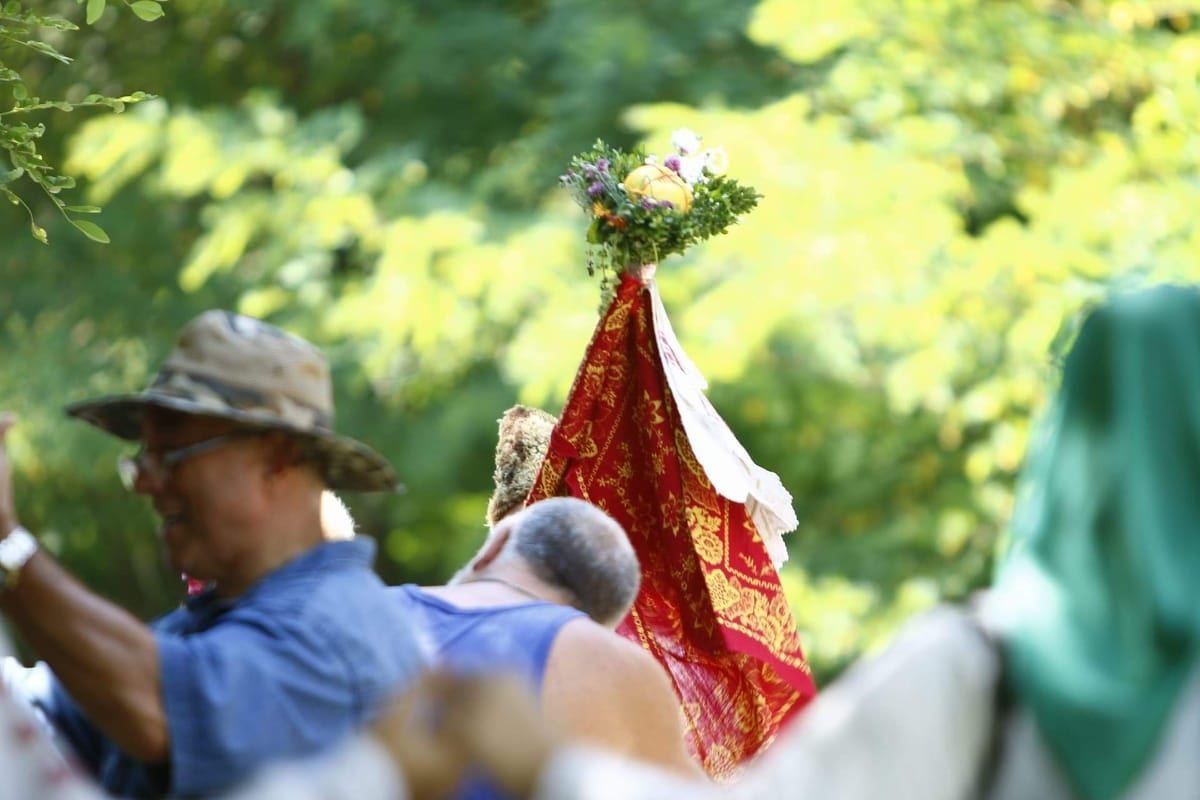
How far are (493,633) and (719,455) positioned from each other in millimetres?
1769

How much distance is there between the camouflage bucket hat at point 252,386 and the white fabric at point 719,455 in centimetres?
199

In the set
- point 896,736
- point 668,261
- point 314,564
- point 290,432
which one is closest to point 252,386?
point 290,432

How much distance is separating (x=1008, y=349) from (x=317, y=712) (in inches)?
302

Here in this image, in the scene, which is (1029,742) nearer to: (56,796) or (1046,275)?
(56,796)

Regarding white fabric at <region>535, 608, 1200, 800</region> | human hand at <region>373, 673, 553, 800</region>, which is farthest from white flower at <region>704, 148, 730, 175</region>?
human hand at <region>373, 673, 553, 800</region>

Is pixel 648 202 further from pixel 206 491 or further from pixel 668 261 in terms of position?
pixel 668 261

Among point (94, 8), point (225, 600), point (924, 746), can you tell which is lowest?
point (924, 746)

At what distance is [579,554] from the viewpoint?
3.45 meters

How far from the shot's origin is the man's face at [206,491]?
2.96 metres

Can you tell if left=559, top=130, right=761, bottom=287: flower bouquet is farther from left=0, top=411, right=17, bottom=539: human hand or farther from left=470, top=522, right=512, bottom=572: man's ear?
left=0, top=411, right=17, bottom=539: human hand

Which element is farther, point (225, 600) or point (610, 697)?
point (610, 697)

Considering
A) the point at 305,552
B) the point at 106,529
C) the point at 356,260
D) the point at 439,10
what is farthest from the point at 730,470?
the point at 106,529

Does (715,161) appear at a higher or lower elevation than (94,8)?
lower

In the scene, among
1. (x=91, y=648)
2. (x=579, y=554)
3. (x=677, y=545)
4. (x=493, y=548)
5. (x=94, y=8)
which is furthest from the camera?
(x=677, y=545)
